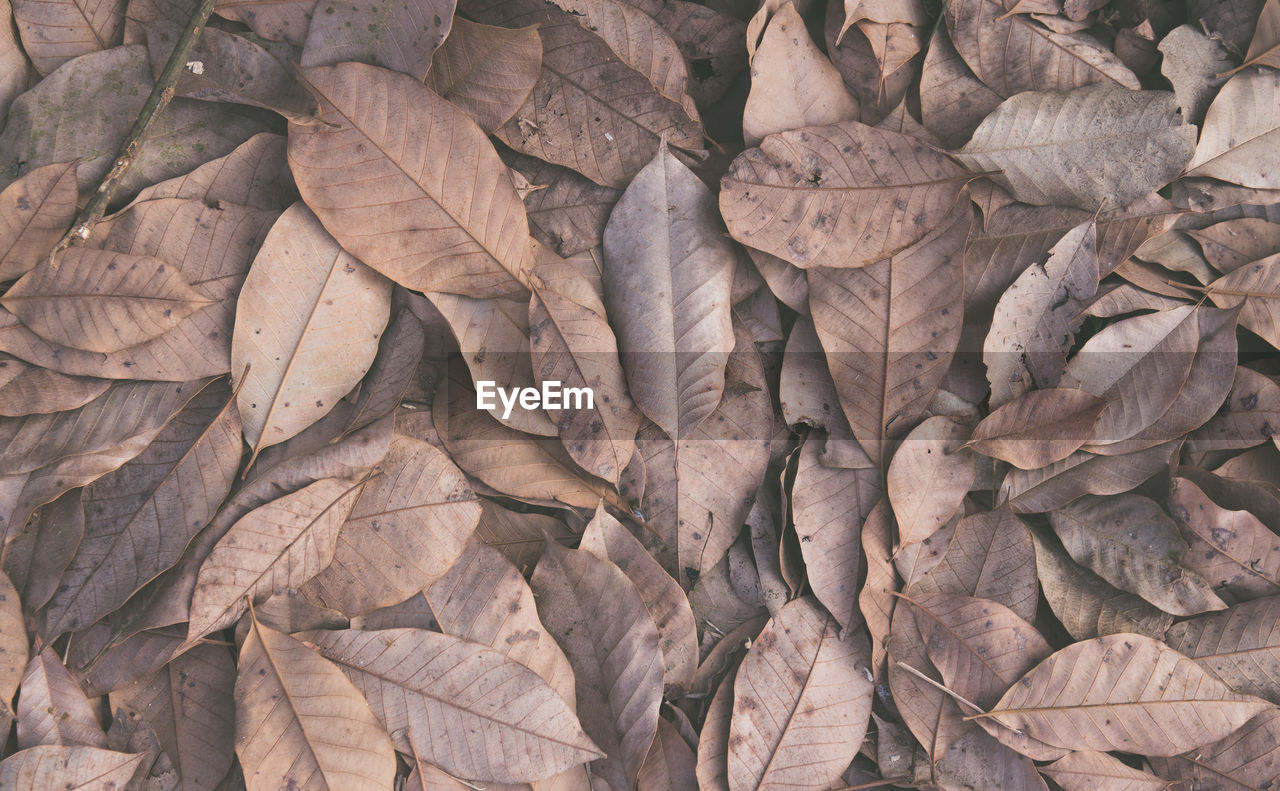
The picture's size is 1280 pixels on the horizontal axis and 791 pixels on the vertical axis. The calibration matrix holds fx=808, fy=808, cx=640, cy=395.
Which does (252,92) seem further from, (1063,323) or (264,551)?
(1063,323)

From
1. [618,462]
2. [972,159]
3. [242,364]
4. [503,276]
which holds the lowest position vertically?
[618,462]

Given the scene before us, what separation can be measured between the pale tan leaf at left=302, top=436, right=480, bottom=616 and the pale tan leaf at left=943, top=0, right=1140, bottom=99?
1383 millimetres

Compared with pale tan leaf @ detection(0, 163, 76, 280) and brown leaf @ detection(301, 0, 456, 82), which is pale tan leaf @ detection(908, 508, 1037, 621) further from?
pale tan leaf @ detection(0, 163, 76, 280)

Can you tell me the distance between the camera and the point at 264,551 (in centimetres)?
153

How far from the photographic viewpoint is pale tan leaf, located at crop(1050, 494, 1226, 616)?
1646mm

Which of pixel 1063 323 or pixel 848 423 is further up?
pixel 1063 323

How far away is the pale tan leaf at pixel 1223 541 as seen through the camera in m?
1.64

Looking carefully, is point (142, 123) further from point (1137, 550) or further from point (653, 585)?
point (1137, 550)

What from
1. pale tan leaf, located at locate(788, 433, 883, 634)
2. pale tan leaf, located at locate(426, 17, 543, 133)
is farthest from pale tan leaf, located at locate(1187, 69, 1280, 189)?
pale tan leaf, located at locate(426, 17, 543, 133)

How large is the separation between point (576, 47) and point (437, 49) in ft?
0.92

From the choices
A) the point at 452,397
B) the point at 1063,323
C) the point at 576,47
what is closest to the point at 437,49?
the point at 576,47

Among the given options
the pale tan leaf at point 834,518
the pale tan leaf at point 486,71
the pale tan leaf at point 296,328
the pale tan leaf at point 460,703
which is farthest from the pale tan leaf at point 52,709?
the pale tan leaf at point 834,518

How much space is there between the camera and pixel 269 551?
1531 millimetres

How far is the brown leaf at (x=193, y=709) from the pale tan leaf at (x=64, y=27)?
1205 millimetres
